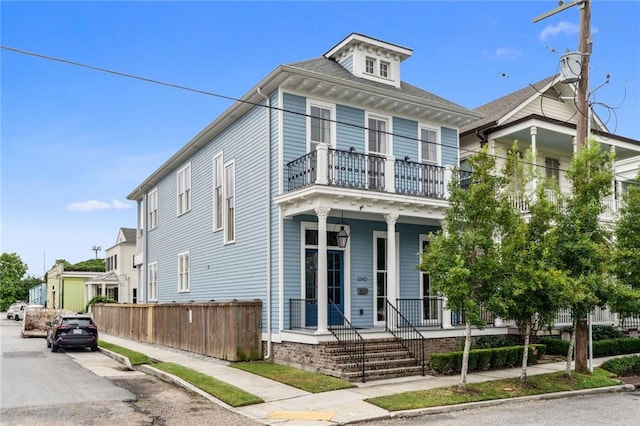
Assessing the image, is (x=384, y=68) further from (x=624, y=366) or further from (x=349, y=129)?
(x=624, y=366)

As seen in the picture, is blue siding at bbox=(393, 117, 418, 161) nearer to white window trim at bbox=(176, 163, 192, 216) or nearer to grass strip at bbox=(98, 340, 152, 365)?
white window trim at bbox=(176, 163, 192, 216)

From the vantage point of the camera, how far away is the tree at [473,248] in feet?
41.1

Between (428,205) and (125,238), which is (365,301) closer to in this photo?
(428,205)

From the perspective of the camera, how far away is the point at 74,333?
72.7 feet

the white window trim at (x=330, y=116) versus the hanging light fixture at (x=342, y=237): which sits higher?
the white window trim at (x=330, y=116)

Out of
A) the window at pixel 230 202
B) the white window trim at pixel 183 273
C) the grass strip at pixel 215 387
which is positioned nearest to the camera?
the grass strip at pixel 215 387

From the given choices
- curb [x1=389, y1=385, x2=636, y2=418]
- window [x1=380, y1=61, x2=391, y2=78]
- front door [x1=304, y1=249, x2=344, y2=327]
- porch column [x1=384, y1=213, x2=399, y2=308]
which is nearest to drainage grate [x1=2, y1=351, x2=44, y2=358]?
front door [x1=304, y1=249, x2=344, y2=327]

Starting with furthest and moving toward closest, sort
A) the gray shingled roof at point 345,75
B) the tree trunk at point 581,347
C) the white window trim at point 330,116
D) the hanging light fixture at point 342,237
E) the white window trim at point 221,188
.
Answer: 1. the white window trim at point 221,188
2. the gray shingled roof at point 345,75
3. the white window trim at point 330,116
4. the hanging light fixture at point 342,237
5. the tree trunk at point 581,347

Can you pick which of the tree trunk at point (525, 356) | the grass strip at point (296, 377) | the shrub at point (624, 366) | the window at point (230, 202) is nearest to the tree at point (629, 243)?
the shrub at point (624, 366)

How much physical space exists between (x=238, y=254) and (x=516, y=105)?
1234 cm

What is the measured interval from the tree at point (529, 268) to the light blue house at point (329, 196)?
12.3 feet

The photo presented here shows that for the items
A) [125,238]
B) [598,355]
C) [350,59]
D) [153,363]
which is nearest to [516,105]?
[350,59]

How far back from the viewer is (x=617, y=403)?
1223cm

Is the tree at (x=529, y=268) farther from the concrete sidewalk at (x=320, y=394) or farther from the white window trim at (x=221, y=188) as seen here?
the white window trim at (x=221, y=188)
